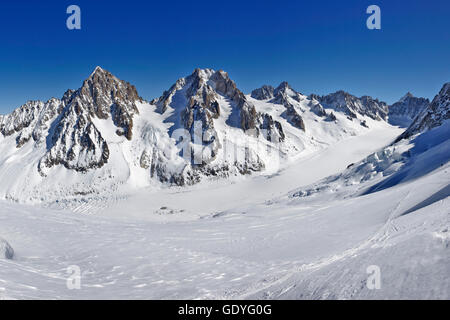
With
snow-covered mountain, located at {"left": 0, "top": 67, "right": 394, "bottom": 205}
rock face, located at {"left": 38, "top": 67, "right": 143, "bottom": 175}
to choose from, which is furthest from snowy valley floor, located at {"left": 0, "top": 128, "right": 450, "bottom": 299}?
rock face, located at {"left": 38, "top": 67, "right": 143, "bottom": 175}

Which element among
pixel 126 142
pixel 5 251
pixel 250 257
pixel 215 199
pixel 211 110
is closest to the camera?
pixel 5 251

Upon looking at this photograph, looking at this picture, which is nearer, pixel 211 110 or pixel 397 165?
pixel 397 165

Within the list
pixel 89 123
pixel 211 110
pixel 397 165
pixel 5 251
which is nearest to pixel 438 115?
pixel 397 165

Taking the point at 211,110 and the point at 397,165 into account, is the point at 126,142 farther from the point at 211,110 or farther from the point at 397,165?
the point at 397,165

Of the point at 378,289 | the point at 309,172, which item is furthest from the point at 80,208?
the point at 378,289

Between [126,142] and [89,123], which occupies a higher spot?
[89,123]

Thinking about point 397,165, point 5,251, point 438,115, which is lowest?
point 5,251

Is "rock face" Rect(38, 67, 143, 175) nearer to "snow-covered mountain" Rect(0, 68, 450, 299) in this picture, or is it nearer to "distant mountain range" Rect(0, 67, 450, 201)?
"distant mountain range" Rect(0, 67, 450, 201)
